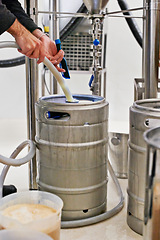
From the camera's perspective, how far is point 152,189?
Answer: 29.4 inches

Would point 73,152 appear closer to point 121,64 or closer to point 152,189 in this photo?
point 152,189

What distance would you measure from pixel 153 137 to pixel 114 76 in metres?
2.57

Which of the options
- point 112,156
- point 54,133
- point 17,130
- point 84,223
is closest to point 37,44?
point 54,133

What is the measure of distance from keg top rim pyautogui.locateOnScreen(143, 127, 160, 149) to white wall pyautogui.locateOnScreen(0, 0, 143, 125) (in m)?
2.49

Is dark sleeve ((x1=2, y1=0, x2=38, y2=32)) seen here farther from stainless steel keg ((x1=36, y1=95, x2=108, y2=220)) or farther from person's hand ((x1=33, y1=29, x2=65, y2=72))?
stainless steel keg ((x1=36, y1=95, x2=108, y2=220))

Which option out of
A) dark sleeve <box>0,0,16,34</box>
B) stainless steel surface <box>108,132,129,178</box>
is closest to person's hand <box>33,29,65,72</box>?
dark sleeve <box>0,0,16,34</box>

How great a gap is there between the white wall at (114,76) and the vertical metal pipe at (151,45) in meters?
1.82

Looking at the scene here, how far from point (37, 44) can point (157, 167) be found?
70cm

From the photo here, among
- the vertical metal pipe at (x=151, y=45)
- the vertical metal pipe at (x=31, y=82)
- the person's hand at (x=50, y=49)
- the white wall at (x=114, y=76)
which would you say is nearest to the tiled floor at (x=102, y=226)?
the vertical metal pipe at (x=31, y=82)

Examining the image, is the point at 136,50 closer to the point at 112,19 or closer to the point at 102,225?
the point at 112,19

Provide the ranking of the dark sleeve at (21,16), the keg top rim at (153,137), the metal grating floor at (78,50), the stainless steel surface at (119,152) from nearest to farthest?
the keg top rim at (153,137)
the dark sleeve at (21,16)
the stainless steel surface at (119,152)
the metal grating floor at (78,50)

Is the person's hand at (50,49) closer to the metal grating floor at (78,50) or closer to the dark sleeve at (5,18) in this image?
the dark sleeve at (5,18)

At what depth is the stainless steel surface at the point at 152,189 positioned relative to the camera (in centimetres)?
73

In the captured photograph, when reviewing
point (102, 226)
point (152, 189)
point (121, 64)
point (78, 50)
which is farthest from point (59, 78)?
point (121, 64)
